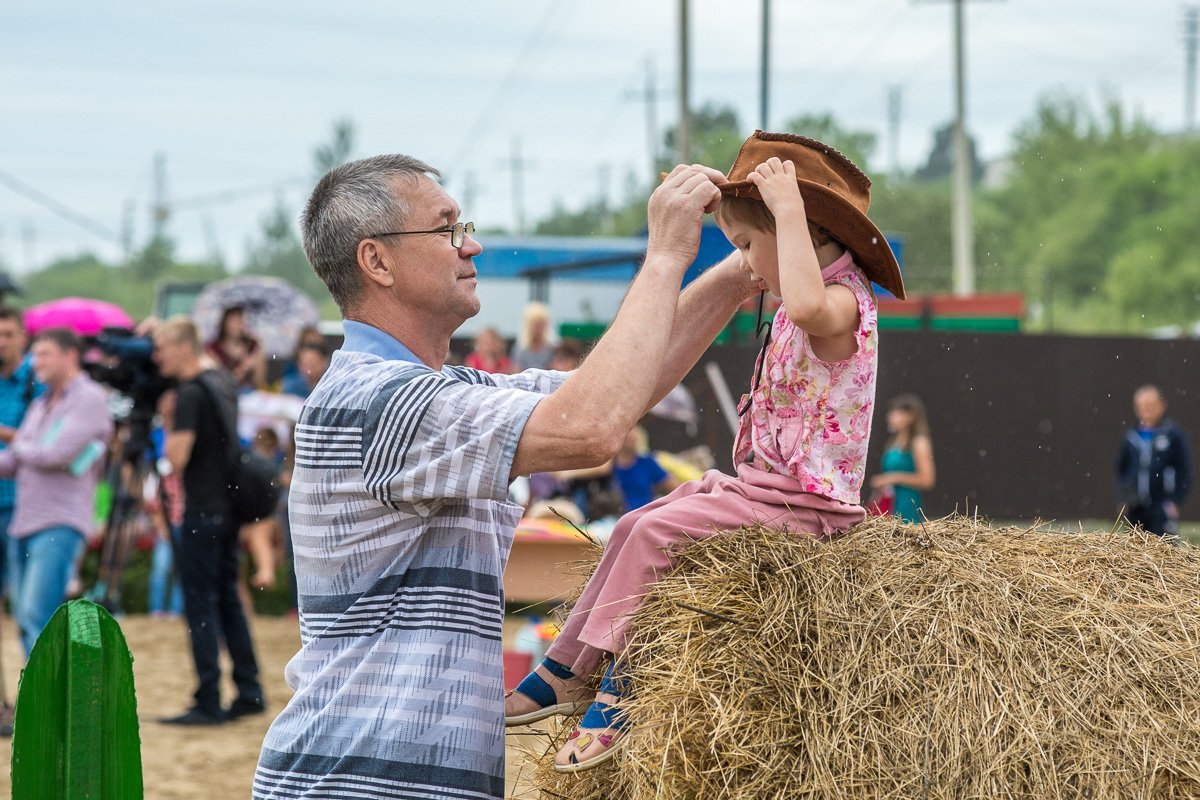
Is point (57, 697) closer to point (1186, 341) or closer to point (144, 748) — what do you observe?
point (144, 748)

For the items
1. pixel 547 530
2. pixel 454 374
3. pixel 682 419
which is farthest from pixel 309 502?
pixel 682 419

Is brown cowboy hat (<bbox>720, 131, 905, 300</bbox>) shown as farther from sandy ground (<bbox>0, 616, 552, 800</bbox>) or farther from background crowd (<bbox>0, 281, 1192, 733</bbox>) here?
sandy ground (<bbox>0, 616, 552, 800</bbox>)

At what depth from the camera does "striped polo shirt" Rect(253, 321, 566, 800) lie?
209 centimetres

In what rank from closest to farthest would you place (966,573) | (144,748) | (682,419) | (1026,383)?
1. (966,573)
2. (144,748)
3. (682,419)
4. (1026,383)

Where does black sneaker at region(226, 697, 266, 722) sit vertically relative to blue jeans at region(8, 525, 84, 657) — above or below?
below

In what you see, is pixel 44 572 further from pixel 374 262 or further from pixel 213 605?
pixel 374 262

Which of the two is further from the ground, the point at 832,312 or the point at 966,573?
the point at 832,312

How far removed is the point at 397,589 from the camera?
86.6 inches

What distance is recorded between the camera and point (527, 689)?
245 centimetres

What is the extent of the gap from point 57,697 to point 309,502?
535 millimetres

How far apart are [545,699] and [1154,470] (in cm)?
959

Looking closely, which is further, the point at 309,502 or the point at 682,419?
the point at 682,419

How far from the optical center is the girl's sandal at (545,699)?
2418 mm

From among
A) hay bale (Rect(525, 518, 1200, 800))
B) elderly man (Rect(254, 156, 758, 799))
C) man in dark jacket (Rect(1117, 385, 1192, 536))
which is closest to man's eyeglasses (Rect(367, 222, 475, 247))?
elderly man (Rect(254, 156, 758, 799))
